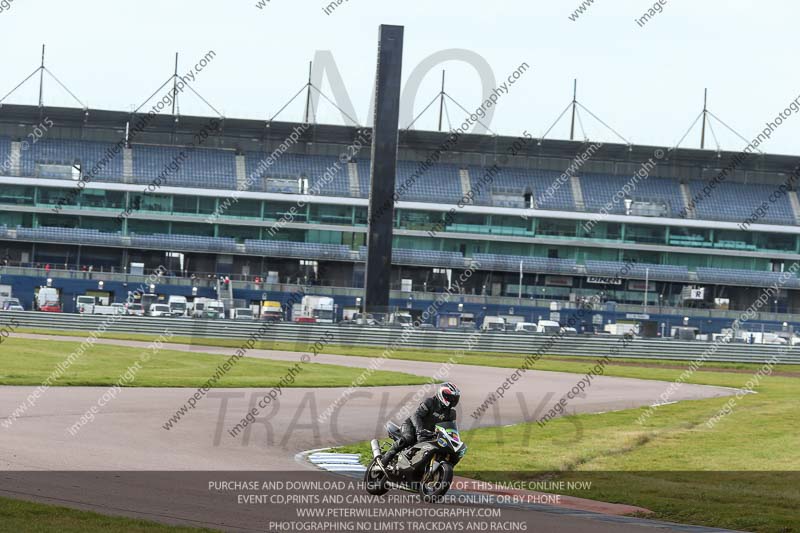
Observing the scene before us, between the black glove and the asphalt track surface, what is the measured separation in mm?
A: 1441

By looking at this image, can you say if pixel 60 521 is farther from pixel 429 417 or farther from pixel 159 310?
pixel 159 310

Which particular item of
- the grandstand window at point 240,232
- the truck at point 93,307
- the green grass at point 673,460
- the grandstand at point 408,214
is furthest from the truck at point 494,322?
the green grass at point 673,460

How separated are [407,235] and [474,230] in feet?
18.7

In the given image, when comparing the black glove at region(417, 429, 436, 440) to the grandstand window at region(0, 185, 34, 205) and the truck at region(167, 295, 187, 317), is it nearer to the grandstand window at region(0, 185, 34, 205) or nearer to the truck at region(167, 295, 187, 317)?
the truck at region(167, 295, 187, 317)

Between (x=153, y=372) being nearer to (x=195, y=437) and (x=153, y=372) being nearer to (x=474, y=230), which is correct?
(x=195, y=437)

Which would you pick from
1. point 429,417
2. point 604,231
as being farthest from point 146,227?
point 429,417

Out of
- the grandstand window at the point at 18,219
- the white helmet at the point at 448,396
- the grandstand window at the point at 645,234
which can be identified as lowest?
the white helmet at the point at 448,396

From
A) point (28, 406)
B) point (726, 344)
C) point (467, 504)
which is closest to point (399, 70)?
point (726, 344)

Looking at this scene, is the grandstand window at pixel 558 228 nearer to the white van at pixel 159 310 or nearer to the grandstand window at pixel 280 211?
the grandstand window at pixel 280 211

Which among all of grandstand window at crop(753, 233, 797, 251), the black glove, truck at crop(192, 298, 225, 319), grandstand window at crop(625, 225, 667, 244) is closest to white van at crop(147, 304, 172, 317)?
truck at crop(192, 298, 225, 319)

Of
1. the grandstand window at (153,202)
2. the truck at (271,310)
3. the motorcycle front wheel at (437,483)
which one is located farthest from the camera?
the grandstand window at (153,202)

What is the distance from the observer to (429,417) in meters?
15.8

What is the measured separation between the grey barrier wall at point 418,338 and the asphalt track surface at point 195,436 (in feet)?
71.3

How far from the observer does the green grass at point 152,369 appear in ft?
114
